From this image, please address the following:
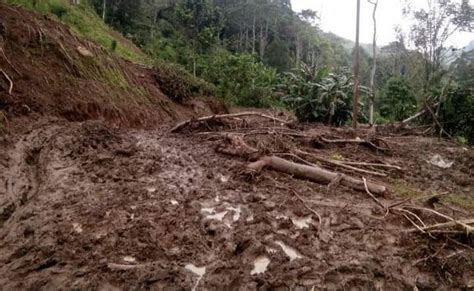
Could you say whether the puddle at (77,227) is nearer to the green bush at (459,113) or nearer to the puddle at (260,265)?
the puddle at (260,265)

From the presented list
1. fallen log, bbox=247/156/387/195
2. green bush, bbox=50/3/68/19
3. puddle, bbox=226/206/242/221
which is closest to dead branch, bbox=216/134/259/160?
fallen log, bbox=247/156/387/195

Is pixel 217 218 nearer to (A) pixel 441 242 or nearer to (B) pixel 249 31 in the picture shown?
(A) pixel 441 242

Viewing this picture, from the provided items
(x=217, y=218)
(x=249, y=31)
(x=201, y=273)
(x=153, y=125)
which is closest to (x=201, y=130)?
A: (x=153, y=125)

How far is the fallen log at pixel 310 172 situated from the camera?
4.93 meters

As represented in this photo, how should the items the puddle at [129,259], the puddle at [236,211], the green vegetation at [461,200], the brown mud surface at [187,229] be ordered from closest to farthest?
1. the brown mud surface at [187,229]
2. the puddle at [129,259]
3. the puddle at [236,211]
4. the green vegetation at [461,200]

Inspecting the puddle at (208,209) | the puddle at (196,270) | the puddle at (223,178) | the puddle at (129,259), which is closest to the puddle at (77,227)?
the puddle at (129,259)

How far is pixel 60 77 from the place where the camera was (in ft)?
25.0

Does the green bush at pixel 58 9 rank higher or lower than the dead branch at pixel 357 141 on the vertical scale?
higher

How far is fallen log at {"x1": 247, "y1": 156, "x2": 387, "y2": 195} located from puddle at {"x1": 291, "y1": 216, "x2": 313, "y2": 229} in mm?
1198

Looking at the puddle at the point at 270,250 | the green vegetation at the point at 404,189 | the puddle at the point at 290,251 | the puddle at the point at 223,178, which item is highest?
the puddle at the point at 223,178

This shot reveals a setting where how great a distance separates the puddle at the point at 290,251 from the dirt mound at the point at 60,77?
195 inches

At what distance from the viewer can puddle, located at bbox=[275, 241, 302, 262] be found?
10.8 ft

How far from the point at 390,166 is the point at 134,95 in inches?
249

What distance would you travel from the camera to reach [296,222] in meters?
3.96
